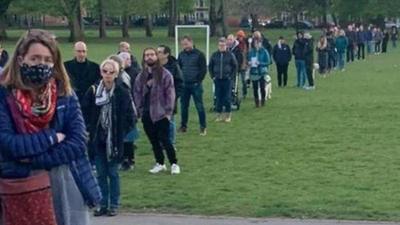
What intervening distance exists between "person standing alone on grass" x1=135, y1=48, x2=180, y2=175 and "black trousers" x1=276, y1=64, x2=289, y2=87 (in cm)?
1893

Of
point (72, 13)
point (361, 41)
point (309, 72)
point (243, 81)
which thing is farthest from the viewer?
point (72, 13)

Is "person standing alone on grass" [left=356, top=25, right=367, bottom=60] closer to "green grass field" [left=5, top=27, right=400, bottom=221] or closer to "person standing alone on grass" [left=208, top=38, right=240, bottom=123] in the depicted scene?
"green grass field" [left=5, top=27, right=400, bottom=221]

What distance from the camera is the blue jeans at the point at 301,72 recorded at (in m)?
32.7

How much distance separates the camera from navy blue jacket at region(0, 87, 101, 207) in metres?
5.61

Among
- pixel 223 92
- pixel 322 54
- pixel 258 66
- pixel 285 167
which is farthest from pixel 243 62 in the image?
pixel 322 54

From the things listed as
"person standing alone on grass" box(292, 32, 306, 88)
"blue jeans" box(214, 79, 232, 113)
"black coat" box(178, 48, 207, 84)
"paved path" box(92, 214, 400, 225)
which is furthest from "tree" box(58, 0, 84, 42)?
"paved path" box(92, 214, 400, 225)

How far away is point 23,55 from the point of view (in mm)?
5695

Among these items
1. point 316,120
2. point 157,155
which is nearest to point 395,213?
point 157,155

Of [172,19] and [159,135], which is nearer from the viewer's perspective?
[159,135]

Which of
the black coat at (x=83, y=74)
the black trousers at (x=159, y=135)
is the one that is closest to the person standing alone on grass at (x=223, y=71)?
the black trousers at (x=159, y=135)

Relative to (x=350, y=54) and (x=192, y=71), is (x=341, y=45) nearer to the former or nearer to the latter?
(x=350, y=54)

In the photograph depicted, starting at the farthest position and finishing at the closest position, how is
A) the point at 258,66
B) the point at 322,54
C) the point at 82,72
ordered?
the point at 322,54 → the point at 258,66 → the point at 82,72

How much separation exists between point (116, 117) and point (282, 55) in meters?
21.1

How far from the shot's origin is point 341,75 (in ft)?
134
